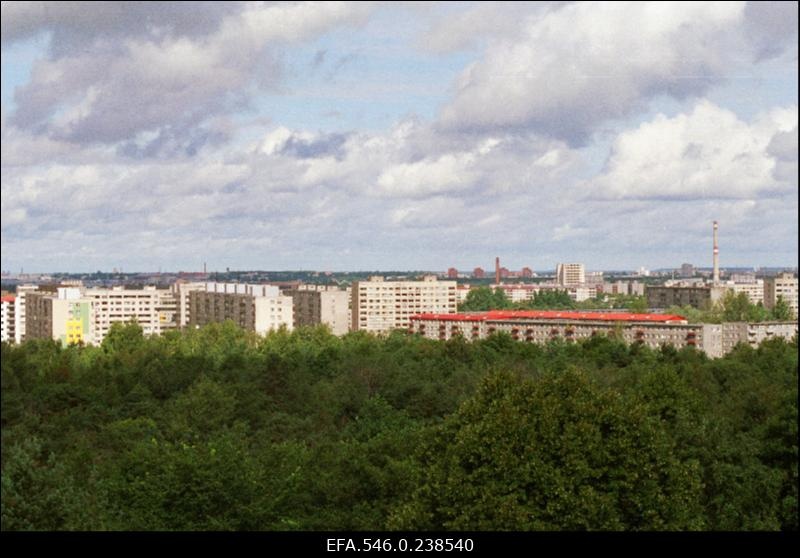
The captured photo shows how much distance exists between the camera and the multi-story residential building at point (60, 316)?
9.09 m

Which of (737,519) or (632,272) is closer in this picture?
(737,519)

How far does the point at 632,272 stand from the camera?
1362 cm

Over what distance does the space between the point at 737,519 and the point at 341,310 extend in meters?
8.52

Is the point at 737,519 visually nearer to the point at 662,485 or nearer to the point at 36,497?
the point at 662,485

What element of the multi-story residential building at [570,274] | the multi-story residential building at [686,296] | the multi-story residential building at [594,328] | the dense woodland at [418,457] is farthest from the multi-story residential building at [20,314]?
the multi-story residential building at [686,296]

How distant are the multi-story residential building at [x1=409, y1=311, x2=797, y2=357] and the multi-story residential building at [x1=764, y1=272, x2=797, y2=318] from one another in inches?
30.8

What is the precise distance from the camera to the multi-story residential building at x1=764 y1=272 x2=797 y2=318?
15.6 meters

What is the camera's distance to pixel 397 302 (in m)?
13.0

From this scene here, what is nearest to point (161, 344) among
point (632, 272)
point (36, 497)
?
point (632, 272)

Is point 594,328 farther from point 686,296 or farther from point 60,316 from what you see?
point 60,316

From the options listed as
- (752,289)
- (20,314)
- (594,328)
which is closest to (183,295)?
(20,314)

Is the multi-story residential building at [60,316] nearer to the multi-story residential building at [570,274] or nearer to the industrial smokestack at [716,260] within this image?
the multi-story residential building at [570,274]

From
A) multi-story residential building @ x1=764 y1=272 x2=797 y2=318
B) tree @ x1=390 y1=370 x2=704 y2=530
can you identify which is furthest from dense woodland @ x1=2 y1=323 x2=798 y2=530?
multi-story residential building @ x1=764 y1=272 x2=797 y2=318
